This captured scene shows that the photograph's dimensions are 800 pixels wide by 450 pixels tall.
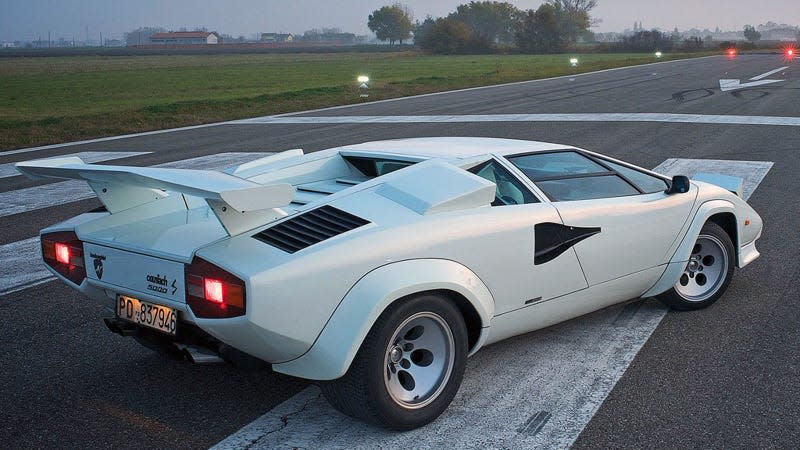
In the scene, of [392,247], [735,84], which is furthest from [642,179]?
[735,84]

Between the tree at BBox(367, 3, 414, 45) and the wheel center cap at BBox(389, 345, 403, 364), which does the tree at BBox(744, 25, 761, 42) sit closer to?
the tree at BBox(367, 3, 414, 45)

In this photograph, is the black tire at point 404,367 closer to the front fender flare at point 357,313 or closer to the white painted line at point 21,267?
the front fender flare at point 357,313

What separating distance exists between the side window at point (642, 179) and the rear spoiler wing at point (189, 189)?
2.33 metres

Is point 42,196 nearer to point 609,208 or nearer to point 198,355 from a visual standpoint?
point 198,355

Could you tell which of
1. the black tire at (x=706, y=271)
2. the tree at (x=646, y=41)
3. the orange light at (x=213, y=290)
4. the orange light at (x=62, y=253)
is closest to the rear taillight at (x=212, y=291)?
Answer: the orange light at (x=213, y=290)

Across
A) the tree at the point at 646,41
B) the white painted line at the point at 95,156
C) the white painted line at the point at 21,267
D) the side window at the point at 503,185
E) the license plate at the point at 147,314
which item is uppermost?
the tree at the point at 646,41

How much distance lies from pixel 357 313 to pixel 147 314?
3.28 ft

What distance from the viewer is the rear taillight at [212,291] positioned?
11.3 feet

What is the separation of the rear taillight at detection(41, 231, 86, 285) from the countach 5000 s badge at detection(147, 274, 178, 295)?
53cm

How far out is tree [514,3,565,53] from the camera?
340 ft

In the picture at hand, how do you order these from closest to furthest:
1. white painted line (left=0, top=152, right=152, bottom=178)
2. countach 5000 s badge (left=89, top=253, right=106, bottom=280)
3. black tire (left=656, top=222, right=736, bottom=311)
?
countach 5000 s badge (left=89, top=253, right=106, bottom=280), black tire (left=656, top=222, right=736, bottom=311), white painted line (left=0, top=152, right=152, bottom=178)

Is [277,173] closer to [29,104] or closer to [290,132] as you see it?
[290,132]

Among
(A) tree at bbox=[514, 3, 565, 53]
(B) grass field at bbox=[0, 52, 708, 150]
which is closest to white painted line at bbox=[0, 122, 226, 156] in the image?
(B) grass field at bbox=[0, 52, 708, 150]

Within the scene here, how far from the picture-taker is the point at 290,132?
17078 mm
